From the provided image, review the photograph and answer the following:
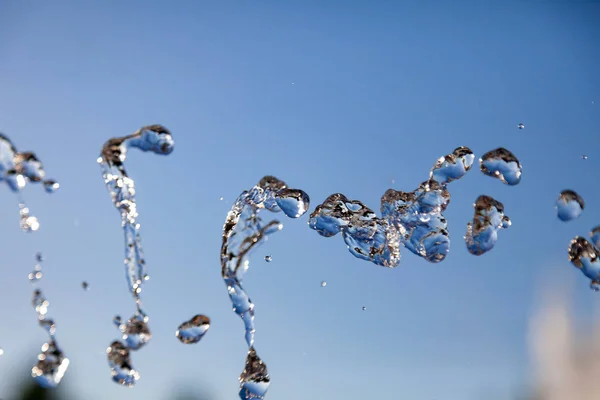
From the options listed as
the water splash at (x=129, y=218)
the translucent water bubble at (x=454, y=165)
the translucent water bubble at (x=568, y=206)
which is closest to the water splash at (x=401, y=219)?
the translucent water bubble at (x=454, y=165)

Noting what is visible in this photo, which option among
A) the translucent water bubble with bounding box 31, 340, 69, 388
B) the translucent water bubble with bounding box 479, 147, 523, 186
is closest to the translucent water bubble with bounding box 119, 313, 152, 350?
the translucent water bubble with bounding box 31, 340, 69, 388

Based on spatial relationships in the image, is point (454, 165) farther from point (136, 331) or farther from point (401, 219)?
point (136, 331)

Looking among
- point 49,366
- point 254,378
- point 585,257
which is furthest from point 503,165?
point 49,366

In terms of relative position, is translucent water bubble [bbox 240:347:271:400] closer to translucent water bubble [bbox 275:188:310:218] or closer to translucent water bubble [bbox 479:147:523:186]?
translucent water bubble [bbox 275:188:310:218]

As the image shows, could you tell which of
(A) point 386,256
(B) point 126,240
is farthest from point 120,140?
(A) point 386,256

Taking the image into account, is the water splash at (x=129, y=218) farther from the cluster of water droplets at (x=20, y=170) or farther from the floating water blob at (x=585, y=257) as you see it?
the floating water blob at (x=585, y=257)

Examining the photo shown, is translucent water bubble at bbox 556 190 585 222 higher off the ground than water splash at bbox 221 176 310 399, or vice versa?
translucent water bubble at bbox 556 190 585 222
